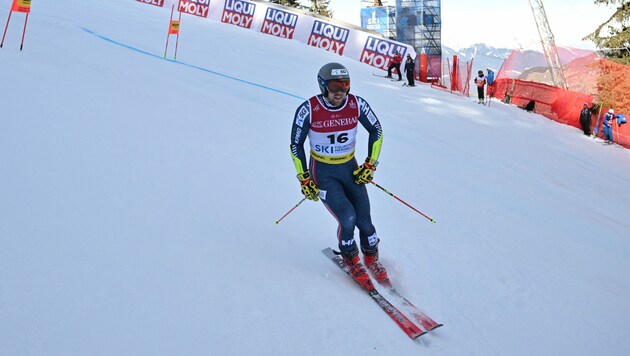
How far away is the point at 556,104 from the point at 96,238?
18.5 m

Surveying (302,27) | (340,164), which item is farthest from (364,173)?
(302,27)

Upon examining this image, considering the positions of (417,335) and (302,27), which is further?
(302,27)

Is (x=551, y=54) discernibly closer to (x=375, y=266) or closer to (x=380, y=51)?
(x=380, y=51)

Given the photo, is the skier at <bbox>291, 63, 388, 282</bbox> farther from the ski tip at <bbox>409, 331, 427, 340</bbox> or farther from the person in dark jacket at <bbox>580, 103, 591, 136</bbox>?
the person in dark jacket at <bbox>580, 103, 591, 136</bbox>

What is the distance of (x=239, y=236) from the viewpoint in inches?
157

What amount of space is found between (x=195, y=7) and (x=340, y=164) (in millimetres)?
25451

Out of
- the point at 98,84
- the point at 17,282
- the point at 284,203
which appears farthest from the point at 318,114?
the point at 98,84

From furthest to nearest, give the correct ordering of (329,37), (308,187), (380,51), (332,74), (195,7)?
(195,7) → (329,37) → (380,51) → (308,187) → (332,74)

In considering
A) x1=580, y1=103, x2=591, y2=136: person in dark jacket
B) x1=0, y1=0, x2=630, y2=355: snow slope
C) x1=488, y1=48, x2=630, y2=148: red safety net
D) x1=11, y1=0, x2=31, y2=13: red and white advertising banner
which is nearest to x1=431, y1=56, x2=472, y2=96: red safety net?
x1=488, y1=48, x2=630, y2=148: red safety net

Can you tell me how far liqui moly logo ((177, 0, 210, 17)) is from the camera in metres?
25.7

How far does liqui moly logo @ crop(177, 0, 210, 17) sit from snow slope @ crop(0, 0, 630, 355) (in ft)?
57.6

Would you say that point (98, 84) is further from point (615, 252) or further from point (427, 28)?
point (427, 28)

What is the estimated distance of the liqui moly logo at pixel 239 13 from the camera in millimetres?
25031

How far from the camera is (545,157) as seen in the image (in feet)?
33.7
